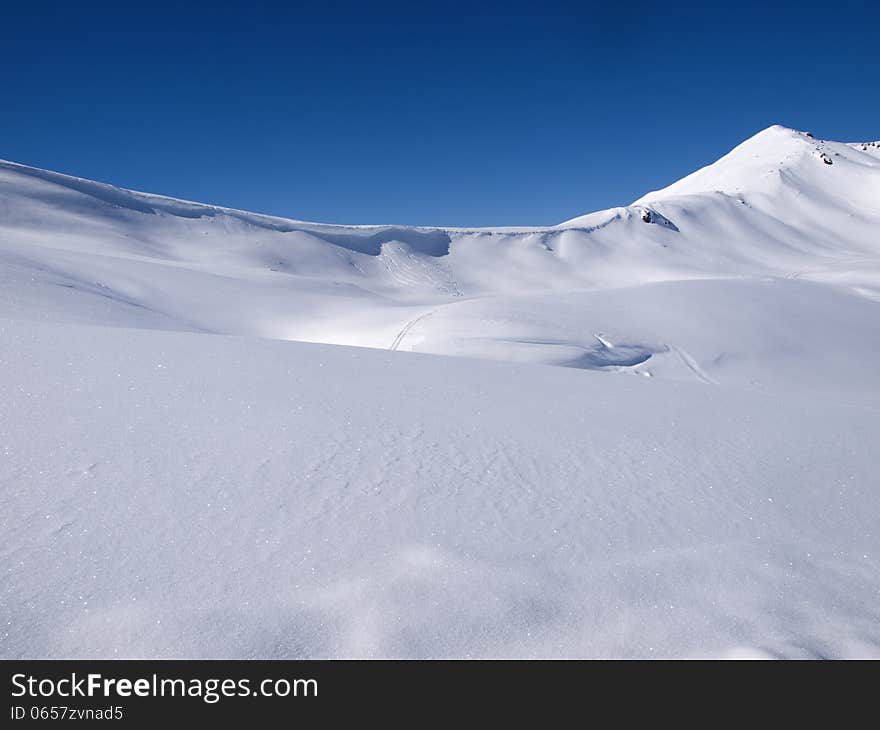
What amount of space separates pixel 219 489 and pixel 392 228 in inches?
874

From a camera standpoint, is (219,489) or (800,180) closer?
(219,489)

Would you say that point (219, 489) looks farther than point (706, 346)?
No

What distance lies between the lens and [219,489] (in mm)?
2041

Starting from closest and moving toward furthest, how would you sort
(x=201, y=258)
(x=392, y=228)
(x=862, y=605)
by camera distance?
1. (x=862, y=605)
2. (x=201, y=258)
3. (x=392, y=228)

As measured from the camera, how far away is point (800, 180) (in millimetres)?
47875
